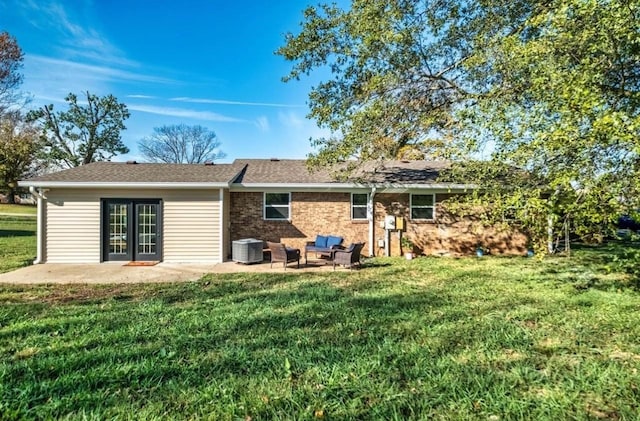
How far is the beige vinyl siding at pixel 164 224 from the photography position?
36.1 ft

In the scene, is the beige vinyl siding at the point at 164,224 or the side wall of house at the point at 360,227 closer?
the beige vinyl siding at the point at 164,224

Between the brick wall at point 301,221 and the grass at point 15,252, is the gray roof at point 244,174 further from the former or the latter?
the grass at point 15,252

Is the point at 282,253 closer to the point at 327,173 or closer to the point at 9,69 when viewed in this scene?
the point at 327,173

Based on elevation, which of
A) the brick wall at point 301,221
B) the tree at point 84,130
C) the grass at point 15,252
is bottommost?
the grass at point 15,252

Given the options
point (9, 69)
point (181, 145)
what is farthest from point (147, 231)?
point (181, 145)

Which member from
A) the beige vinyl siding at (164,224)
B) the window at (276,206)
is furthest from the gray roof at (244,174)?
the window at (276,206)

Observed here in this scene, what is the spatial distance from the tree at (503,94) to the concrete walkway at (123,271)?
3.86 meters

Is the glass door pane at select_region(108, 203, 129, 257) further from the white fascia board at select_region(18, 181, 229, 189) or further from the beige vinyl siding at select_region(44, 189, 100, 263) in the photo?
the white fascia board at select_region(18, 181, 229, 189)

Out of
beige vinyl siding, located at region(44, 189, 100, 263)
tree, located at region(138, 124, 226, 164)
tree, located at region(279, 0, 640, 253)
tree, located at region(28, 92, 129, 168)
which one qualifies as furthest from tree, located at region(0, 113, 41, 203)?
tree, located at region(279, 0, 640, 253)

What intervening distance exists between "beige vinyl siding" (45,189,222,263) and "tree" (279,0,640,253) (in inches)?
163

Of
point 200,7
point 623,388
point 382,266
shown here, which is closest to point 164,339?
point 623,388

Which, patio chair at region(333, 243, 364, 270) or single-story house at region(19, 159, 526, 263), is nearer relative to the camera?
patio chair at region(333, 243, 364, 270)

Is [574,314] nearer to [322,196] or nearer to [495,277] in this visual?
[495,277]

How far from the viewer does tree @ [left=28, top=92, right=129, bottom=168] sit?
34594mm
